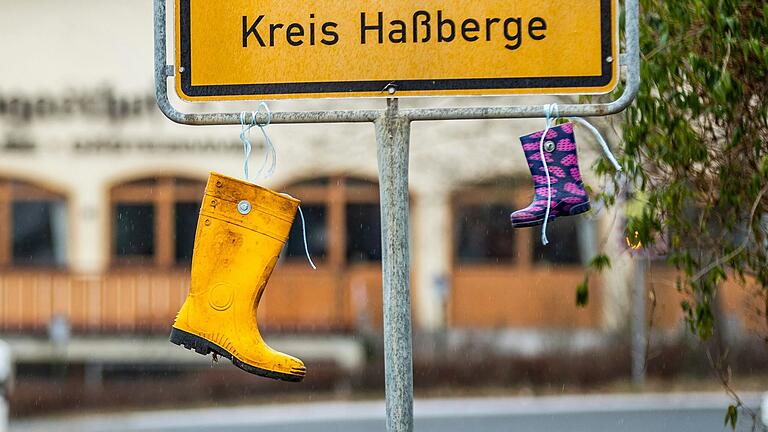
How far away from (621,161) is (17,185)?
61.0 feet

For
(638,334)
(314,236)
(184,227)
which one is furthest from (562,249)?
(184,227)

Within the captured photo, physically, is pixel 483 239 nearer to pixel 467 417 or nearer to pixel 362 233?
pixel 362 233

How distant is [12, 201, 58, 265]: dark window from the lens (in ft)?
70.3

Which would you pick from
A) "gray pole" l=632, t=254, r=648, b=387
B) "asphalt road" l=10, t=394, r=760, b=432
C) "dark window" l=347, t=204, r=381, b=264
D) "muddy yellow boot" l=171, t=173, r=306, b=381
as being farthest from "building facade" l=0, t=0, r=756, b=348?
"muddy yellow boot" l=171, t=173, r=306, b=381

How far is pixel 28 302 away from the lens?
20.2 metres

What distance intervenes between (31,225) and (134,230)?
1621mm

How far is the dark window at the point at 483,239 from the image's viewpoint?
833 inches

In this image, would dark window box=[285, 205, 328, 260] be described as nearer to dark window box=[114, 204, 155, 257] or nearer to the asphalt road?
dark window box=[114, 204, 155, 257]

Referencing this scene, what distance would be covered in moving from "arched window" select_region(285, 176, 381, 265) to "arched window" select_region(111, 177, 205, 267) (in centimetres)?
163

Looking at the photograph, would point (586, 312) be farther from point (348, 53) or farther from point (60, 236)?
point (348, 53)

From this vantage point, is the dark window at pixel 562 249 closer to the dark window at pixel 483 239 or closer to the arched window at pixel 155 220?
the dark window at pixel 483 239

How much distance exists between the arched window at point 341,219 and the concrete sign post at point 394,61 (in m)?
18.3

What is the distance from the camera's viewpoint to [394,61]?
2.70 m

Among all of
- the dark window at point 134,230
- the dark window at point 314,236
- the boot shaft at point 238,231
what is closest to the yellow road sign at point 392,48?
the boot shaft at point 238,231
